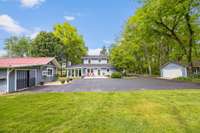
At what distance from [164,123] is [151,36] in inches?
994

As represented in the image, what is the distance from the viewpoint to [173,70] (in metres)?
32.5

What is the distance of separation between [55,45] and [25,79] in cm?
2270

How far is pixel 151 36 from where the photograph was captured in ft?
94.9

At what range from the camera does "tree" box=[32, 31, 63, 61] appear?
38156mm

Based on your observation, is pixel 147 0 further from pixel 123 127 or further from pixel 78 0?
pixel 123 127

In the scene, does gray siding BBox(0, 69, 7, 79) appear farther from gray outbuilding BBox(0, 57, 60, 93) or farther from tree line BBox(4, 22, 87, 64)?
tree line BBox(4, 22, 87, 64)

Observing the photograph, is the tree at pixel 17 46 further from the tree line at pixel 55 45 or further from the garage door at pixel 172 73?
the garage door at pixel 172 73

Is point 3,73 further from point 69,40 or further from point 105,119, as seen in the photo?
point 69,40

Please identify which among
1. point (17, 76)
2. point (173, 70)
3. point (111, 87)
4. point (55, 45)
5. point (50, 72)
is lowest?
point (111, 87)

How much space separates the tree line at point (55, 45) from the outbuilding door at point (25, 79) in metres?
19.8

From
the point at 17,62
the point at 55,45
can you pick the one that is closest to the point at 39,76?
the point at 17,62

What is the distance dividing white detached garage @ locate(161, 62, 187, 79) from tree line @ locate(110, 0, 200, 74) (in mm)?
2045

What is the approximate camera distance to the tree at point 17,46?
51.1m

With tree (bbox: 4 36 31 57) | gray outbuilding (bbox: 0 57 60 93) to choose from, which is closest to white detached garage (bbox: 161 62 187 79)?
gray outbuilding (bbox: 0 57 60 93)
